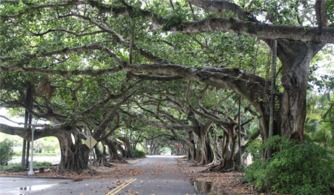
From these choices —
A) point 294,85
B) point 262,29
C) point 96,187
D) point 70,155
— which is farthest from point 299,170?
point 70,155

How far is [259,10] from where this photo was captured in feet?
36.8

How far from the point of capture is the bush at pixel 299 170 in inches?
431

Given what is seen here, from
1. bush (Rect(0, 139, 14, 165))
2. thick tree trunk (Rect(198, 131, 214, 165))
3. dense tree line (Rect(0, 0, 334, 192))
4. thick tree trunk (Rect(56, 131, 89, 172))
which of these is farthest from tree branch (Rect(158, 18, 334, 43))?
thick tree trunk (Rect(198, 131, 214, 165))

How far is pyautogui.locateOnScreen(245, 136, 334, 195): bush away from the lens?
11.0m

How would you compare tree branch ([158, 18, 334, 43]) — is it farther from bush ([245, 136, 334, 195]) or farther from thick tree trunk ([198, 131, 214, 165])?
thick tree trunk ([198, 131, 214, 165])

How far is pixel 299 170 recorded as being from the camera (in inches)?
450

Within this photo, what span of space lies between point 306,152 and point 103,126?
15770 millimetres

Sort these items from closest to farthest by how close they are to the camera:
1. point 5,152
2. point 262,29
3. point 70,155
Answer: point 262,29, point 70,155, point 5,152

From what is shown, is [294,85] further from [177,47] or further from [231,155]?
[231,155]

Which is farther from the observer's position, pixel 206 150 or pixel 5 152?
pixel 206 150

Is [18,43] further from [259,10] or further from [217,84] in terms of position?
[259,10]

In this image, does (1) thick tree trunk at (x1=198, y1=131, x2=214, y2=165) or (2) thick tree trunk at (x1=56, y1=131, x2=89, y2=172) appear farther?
(1) thick tree trunk at (x1=198, y1=131, x2=214, y2=165)

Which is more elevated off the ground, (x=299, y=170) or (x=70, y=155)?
(x=70, y=155)

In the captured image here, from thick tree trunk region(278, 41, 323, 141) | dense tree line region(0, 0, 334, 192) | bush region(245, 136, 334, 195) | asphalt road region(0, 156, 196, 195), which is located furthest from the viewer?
asphalt road region(0, 156, 196, 195)
